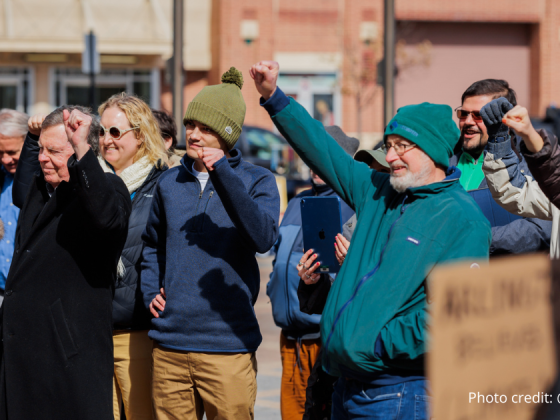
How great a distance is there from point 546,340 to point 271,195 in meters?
1.81

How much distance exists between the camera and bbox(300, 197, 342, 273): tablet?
11.5 ft

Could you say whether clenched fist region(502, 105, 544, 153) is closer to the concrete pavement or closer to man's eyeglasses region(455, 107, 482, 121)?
man's eyeglasses region(455, 107, 482, 121)

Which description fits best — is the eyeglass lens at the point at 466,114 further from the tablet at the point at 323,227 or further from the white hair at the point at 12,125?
the white hair at the point at 12,125

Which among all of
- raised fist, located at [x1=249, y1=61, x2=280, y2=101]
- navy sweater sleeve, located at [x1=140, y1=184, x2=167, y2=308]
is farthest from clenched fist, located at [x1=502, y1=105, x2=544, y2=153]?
navy sweater sleeve, located at [x1=140, y1=184, x2=167, y2=308]

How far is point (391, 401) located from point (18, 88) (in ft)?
76.3

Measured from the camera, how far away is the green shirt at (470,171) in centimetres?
387

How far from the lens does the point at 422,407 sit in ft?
9.16

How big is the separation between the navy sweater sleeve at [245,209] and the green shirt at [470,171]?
1.06 m

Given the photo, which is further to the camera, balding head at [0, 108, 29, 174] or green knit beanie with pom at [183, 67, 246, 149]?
balding head at [0, 108, 29, 174]

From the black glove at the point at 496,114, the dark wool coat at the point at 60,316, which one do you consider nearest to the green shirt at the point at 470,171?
the black glove at the point at 496,114

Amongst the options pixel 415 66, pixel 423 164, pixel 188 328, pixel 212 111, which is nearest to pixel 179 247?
pixel 188 328

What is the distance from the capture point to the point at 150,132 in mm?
4137

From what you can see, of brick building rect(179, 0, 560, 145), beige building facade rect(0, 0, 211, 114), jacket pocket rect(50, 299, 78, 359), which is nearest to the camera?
jacket pocket rect(50, 299, 78, 359)

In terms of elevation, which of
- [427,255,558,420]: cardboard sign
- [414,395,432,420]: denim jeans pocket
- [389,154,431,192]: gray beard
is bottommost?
[414,395,432,420]: denim jeans pocket
